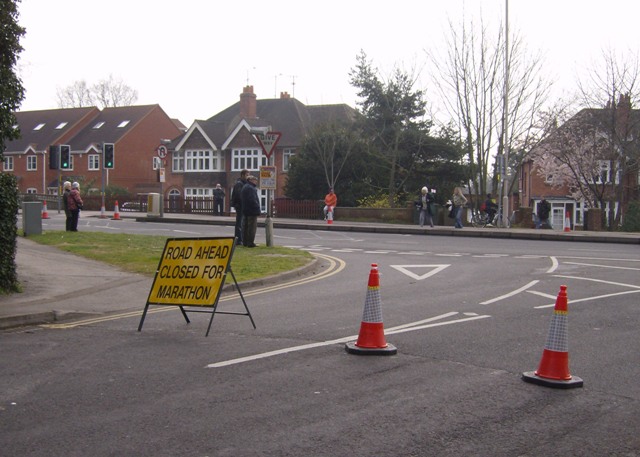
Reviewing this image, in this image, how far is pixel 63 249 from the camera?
59.3ft

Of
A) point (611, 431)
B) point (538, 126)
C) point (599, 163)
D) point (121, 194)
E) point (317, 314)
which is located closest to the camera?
point (611, 431)

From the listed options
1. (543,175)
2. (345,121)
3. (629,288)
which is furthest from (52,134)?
(629,288)

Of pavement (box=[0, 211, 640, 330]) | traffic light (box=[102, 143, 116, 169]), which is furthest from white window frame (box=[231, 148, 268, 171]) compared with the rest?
pavement (box=[0, 211, 640, 330])

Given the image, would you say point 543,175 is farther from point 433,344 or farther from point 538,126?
point 433,344

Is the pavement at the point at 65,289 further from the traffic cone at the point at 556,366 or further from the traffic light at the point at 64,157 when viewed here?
the traffic light at the point at 64,157

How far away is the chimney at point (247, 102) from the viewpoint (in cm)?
6003

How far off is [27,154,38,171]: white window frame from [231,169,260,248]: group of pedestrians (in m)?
57.6

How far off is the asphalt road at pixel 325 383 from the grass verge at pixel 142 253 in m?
2.94

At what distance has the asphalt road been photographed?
196 inches

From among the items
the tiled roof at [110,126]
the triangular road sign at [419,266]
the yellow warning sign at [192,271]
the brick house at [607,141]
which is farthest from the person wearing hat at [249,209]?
the tiled roof at [110,126]

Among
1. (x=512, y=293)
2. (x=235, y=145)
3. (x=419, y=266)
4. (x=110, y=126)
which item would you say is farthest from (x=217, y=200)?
(x=512, y=293)

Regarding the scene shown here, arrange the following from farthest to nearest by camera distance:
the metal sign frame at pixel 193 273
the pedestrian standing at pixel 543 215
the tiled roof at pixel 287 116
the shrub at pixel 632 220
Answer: the tiled roof at pixel 287 116 → the shrub at pixel 632 220 → the pedestrian standing at pixel 543 215 → the metal sign frame at pixel 193 273

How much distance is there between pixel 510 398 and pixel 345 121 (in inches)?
1657

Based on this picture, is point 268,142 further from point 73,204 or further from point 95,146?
point 95,146
